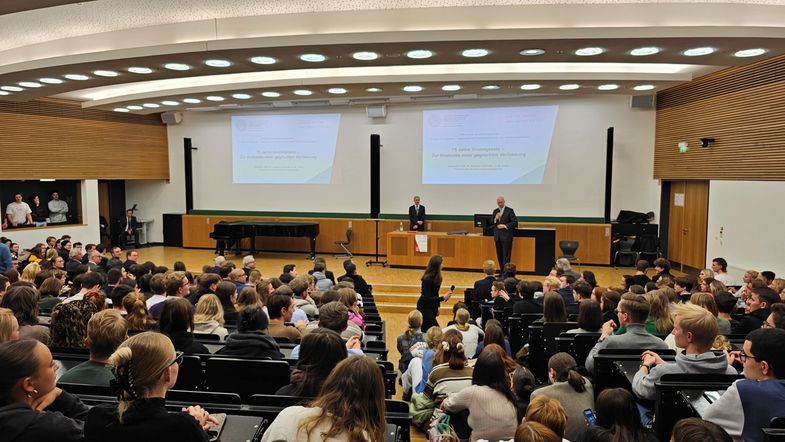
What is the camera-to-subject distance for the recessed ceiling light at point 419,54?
6629 mm

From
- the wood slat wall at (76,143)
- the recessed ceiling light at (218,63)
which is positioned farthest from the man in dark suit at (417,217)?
the wood slat wall at (76,143)

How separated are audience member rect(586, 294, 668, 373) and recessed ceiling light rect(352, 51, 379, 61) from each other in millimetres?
4637

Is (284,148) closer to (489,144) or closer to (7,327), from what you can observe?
(489,144)

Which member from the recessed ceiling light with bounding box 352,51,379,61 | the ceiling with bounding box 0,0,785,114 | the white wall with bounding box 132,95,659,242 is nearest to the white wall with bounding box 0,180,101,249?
the white wall with bounding box 132,95,659,242

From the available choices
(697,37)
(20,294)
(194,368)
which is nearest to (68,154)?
(20,294)

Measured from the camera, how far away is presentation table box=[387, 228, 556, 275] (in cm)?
1077

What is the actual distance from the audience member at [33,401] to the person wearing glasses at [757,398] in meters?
2.58

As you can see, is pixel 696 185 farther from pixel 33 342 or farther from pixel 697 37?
pixel 33 342

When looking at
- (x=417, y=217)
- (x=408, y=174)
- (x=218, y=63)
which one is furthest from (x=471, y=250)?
(x=218, y=63)

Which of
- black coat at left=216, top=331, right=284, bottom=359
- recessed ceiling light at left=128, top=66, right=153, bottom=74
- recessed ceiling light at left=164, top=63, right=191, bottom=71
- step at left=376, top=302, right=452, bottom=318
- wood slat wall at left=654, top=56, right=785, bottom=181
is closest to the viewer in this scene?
black coat at left=216, top=331, right=284, bottom=359

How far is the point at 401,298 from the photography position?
931 cm

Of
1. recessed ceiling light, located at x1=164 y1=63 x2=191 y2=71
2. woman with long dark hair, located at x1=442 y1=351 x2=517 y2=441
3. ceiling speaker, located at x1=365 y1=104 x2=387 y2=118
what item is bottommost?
woman with long dark hair, located at x1=442 y1=351 x2=517 y2=441

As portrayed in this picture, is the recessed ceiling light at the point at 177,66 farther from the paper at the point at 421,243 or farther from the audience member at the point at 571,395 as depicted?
the audience member at the point at 571,395

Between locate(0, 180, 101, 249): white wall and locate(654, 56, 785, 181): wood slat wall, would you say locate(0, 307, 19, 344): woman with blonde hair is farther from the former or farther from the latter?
locate(0, 180, 101, 249): white wall
